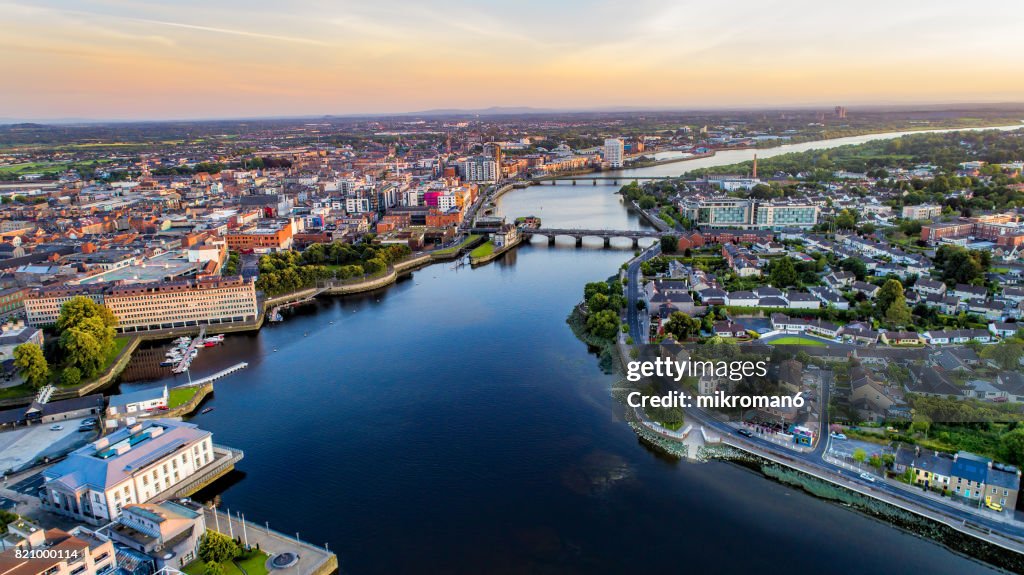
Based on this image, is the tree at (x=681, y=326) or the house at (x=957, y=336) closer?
the house at (x=957, y=336)

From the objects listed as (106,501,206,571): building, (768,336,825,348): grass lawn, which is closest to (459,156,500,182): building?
(768,336,825,348): grass lawn

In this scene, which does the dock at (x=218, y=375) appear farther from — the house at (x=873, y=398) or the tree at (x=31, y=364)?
the house at (x=873, y=398)

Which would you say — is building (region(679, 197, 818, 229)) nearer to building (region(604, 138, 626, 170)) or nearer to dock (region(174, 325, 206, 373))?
dock (region(174, 325, 206, 373))

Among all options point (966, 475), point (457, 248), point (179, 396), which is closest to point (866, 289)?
point (966, 475)

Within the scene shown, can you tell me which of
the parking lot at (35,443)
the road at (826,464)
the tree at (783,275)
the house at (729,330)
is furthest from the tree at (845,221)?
the parking lot at (35,443)

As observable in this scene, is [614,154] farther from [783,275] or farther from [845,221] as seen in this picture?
[783,275]

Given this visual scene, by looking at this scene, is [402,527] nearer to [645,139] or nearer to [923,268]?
[923,268]

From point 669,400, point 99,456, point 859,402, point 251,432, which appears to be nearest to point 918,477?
point 859,402
